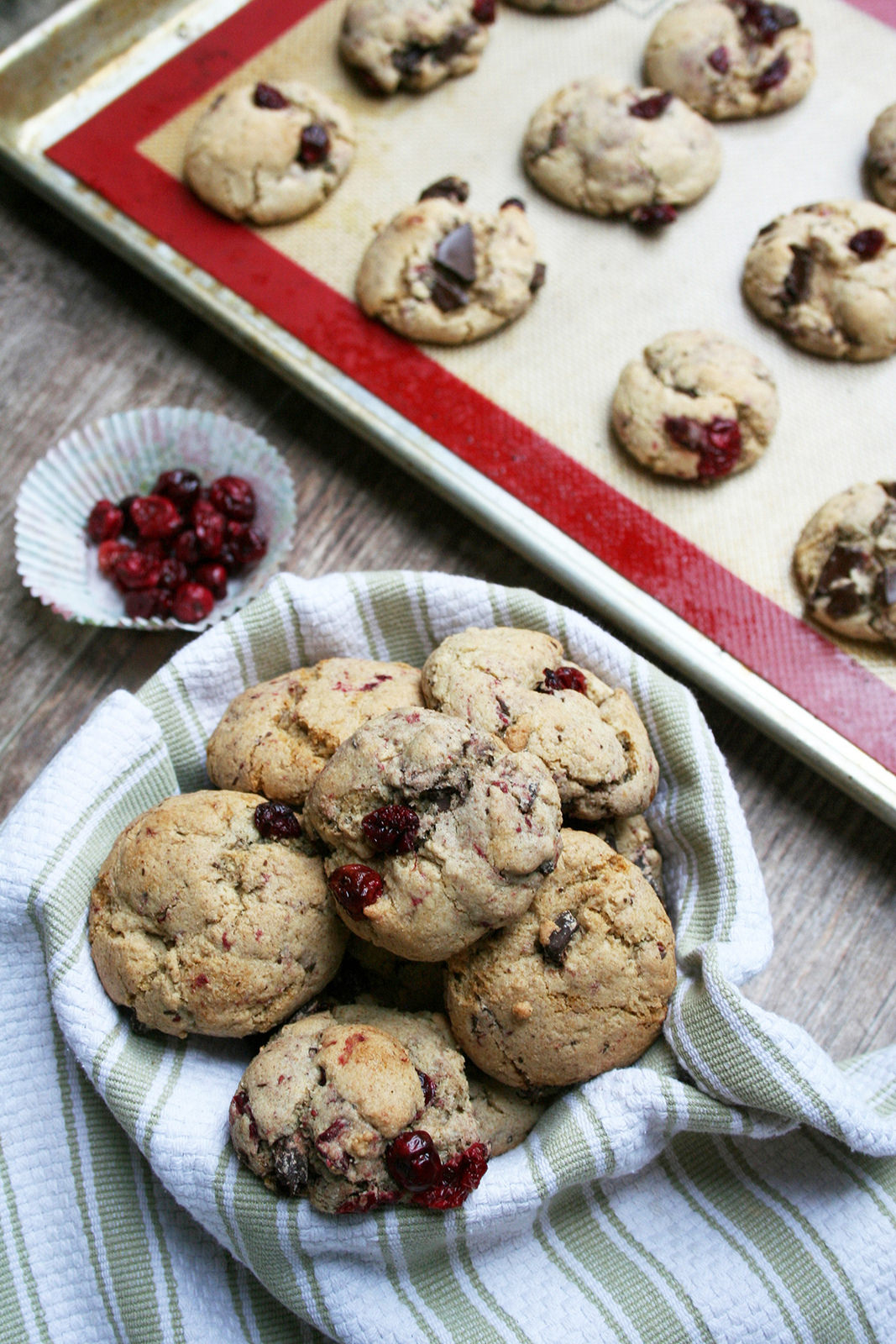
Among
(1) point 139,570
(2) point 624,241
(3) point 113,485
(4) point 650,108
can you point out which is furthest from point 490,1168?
(4) point 650,108

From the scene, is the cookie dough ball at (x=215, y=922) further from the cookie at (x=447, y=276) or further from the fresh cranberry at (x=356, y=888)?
the cookie at (x=447, y=276)

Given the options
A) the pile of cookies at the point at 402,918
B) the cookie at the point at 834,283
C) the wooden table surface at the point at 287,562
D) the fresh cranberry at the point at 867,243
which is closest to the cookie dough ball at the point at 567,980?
the pile of cookies at the point at 402,918

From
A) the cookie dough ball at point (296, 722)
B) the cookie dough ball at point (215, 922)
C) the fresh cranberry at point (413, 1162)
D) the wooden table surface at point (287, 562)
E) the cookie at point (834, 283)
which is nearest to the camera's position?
the fresh cranberry at point (413, 1162)

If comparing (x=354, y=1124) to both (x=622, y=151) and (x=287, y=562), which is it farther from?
(x=622, y=151)

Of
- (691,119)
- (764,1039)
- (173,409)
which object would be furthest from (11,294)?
(764,1039)

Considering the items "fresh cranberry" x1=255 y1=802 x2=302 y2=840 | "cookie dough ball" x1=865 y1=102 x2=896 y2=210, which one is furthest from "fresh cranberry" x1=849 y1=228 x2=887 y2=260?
"fresh cranberry" x1=255 y1=802 x2=302 y2=840

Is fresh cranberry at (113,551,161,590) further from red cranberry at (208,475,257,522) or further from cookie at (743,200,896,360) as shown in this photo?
cookie at (743,200,896,360)
